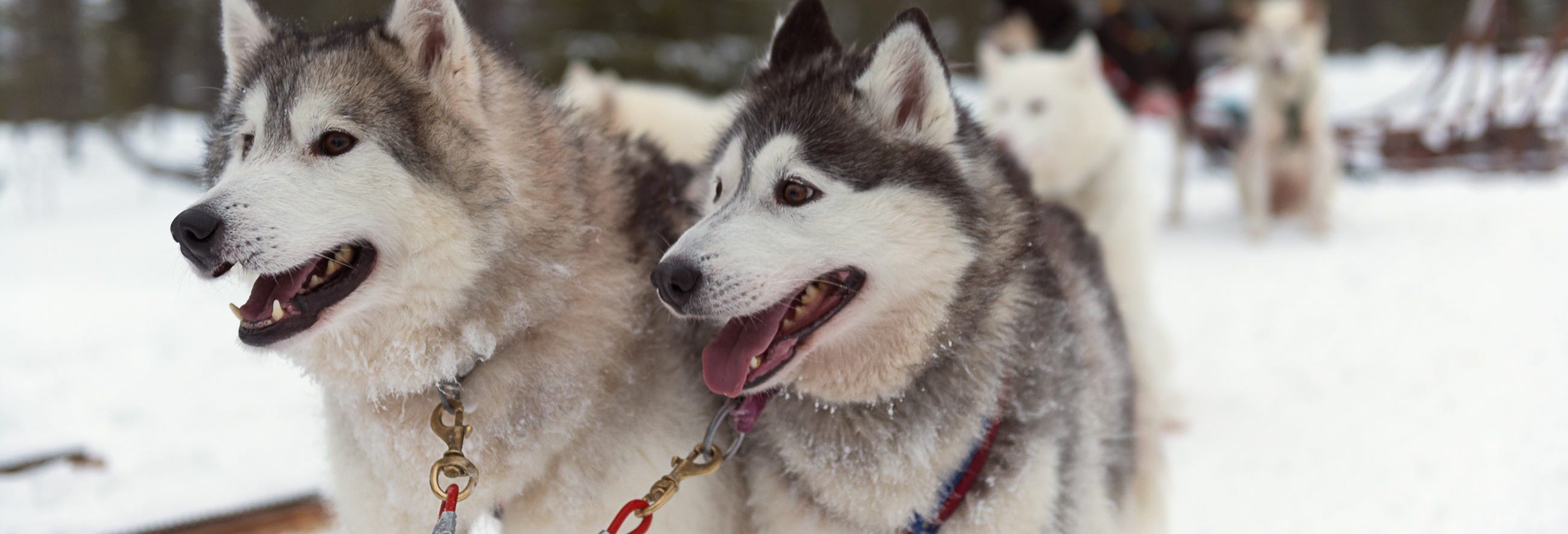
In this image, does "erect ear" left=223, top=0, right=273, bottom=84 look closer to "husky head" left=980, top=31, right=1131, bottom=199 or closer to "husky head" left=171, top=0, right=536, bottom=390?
"husky head" left=171, top=0, right=536, bottom=390

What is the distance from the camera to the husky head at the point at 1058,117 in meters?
5.34

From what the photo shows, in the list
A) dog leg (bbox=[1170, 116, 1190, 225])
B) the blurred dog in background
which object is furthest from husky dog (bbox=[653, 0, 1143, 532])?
dog leg (bbox=[1170, 116, 1190, 225])

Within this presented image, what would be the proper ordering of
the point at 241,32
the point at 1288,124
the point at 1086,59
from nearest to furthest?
the point at 241,32 < the point at 1086,59 < the point at 1288,124

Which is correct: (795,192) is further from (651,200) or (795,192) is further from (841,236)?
(651,200)

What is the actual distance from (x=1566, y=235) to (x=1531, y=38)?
3.66m

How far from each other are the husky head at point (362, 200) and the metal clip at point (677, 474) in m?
0.51

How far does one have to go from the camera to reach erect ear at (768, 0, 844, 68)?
8.27 ft

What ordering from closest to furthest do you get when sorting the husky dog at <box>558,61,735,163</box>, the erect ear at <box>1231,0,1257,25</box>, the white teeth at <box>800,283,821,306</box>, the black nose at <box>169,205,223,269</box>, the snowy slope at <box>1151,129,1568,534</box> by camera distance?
the black nose at <box>169,205,223,269</box>
the white teeth at <box>800,283,821,306</box>
the snowy slope at <box>1151,129,1568,534</box>
the husky dog at <box>558,61,735,163</box>
the erect ear at <box>1231,0,1257,25</box>

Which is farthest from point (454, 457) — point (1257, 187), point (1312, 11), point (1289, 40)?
point (1312, 11)

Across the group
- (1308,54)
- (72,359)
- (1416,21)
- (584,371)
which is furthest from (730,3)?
(1416,21)

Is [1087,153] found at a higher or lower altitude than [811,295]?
lower

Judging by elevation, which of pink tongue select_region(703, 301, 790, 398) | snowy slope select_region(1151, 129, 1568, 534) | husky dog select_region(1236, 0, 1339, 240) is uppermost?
pink tongue select_region(703, 301, 790, 398)

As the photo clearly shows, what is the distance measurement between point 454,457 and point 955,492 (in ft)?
3.65

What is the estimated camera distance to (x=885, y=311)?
6.93ft
